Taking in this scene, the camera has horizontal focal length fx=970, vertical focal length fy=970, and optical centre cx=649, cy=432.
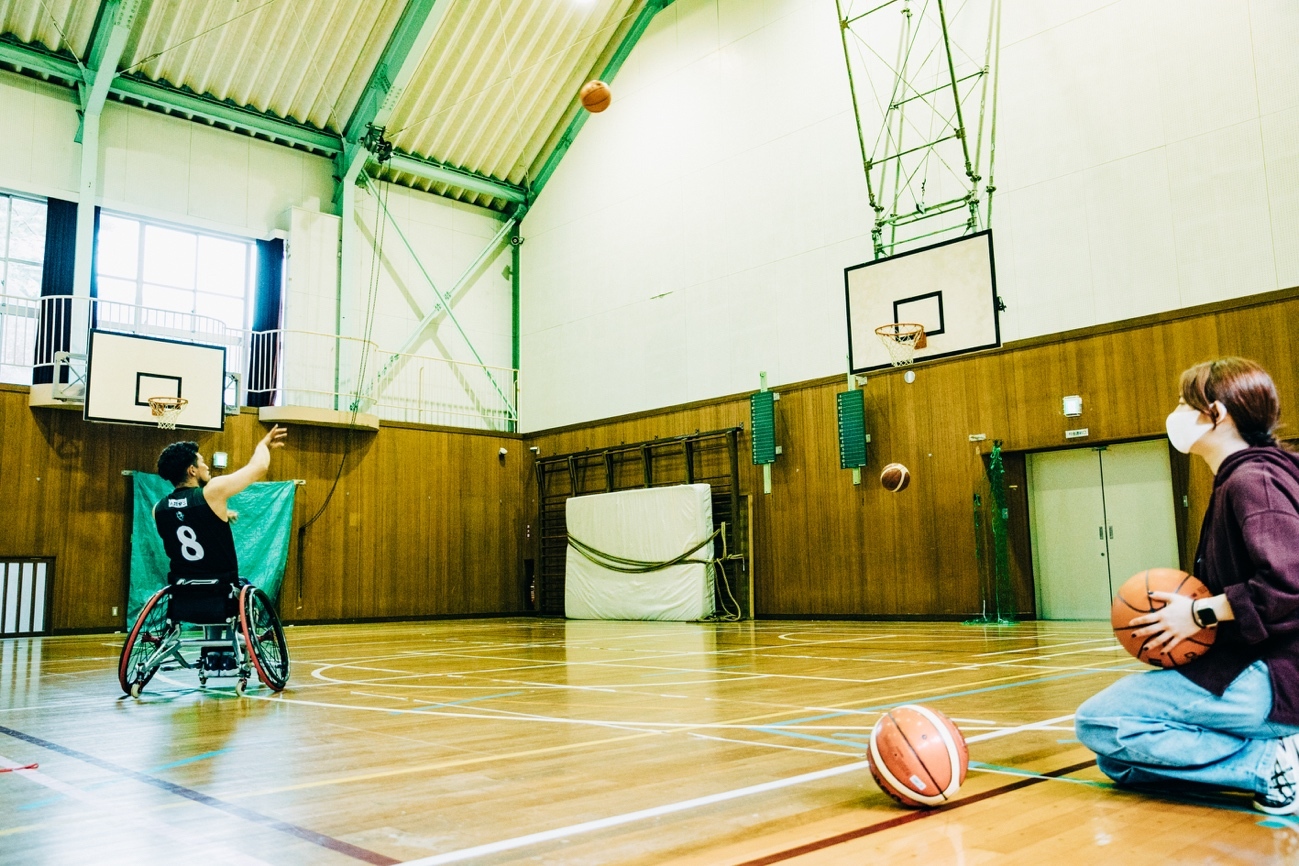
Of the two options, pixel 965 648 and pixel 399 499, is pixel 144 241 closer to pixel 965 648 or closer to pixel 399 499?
pixel 399 499

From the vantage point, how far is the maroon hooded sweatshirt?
7.11 feet

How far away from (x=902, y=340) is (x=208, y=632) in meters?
7.45

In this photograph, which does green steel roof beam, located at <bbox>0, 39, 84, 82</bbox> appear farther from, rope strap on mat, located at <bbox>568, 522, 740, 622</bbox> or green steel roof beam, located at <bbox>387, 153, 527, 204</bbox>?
rope strap on mat, located at <bbox>568, 522, 740, 622</bbox>

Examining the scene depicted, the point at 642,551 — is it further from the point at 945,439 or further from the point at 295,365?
the point at 295,365

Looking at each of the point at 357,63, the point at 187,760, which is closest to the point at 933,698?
the point at 187,760

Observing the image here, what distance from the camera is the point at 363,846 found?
2.14 meters

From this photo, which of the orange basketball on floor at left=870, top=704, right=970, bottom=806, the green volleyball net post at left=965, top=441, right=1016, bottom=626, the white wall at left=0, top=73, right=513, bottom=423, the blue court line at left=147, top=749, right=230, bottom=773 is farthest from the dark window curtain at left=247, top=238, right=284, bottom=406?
the orange basketball on floor at left=870, top=704, right=970, bottom=806

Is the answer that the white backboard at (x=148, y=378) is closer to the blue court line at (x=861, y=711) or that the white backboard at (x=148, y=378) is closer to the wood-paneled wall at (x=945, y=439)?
the wood-paneled wall at (x=945, y=439)

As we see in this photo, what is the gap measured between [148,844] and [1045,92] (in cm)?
1144

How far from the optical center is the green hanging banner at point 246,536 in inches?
487

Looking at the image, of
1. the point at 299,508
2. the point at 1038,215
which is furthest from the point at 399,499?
the point at 1038,215

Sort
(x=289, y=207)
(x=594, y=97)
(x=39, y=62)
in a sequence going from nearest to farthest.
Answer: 1. (x=594, y=97)
2. (x=39, y=62)
3. (x=289, y=207)

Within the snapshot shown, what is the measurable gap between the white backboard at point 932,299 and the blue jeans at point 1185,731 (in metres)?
7.62

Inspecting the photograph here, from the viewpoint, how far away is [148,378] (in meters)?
12.0
